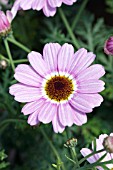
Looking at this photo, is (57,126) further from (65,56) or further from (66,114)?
(65,56)

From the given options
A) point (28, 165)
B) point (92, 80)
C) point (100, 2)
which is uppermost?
point (100, 2)

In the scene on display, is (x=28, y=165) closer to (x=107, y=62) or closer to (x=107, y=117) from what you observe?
(x=107, y=117)

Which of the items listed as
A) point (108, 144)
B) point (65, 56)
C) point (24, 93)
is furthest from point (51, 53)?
point (108, 144)

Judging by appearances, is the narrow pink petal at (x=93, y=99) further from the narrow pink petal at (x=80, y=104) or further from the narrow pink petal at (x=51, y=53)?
the narrow pink petal at (x=51, y=53)

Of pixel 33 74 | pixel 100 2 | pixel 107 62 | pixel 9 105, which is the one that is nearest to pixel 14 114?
pixel 9 105

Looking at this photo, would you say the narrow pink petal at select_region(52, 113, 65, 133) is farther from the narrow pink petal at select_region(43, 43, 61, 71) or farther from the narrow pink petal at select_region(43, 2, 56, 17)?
the narrow pink petal at select_region(43, 2, 56, 17)

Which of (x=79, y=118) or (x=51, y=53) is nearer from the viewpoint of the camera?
(x=79, y=118)

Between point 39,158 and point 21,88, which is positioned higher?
point 21,88
